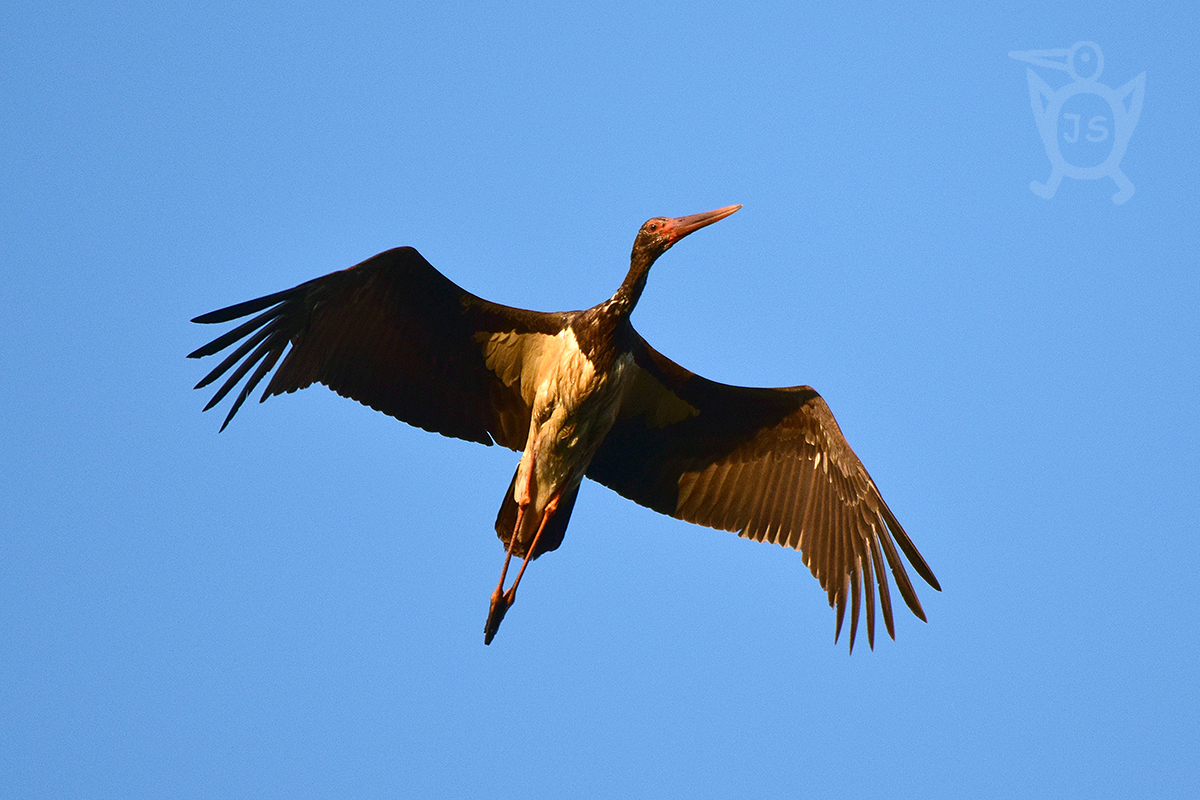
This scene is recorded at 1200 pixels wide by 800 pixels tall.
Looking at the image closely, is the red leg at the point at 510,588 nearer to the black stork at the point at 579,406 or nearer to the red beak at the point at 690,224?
the black stork at the point at 579,406

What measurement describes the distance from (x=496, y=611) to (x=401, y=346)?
211cm

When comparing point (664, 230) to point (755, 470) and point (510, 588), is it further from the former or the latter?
point (510, 588)

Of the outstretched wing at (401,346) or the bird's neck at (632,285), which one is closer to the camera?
the outstretched wing at (401,346)

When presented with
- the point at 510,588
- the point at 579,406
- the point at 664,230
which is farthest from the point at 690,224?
the point at 510,588

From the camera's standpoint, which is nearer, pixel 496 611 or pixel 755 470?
pixel 496 611

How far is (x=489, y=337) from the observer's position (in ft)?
33.1

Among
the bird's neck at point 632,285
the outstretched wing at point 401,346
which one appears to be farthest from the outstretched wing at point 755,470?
the outstretched wing at point 401,346

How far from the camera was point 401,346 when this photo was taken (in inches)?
396

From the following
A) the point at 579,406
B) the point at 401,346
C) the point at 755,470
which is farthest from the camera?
the point at 755,470

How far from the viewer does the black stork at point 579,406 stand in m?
9.65

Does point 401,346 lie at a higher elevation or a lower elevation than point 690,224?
lower

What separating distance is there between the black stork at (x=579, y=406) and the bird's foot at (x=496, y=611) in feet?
0.05

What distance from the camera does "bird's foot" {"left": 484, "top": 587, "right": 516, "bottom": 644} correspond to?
32.2 ft

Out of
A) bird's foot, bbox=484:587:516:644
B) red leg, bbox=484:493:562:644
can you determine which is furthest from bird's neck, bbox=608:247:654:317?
bird's foot, bbox=484:587:516:644
